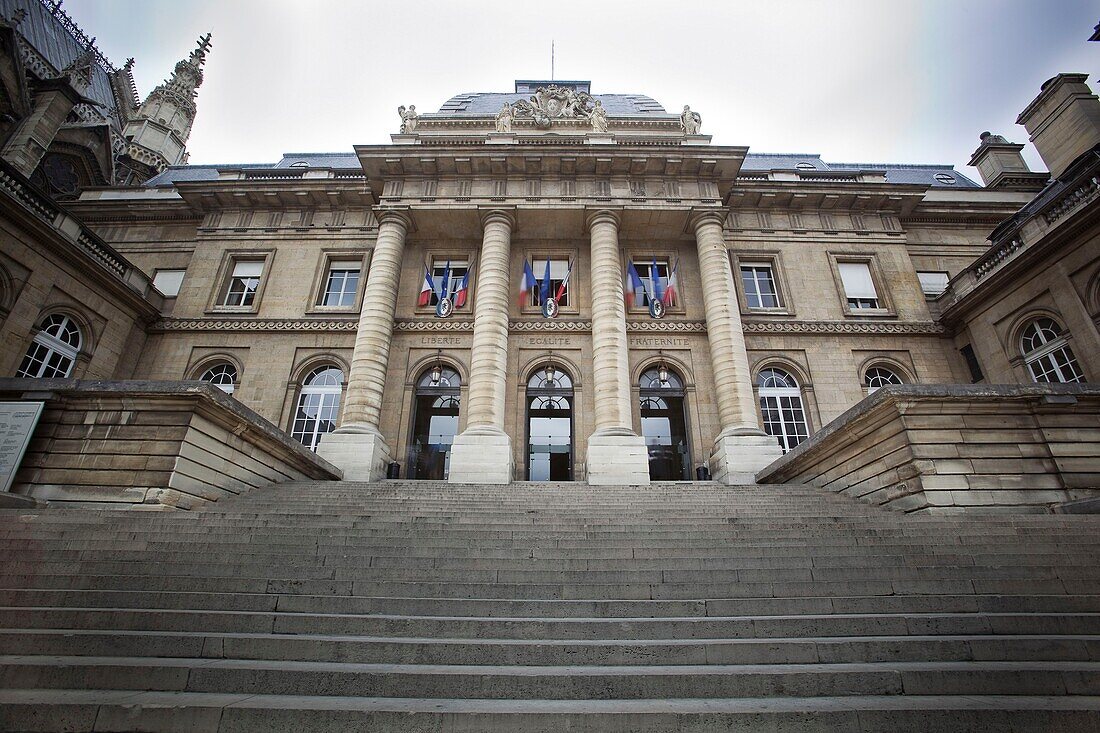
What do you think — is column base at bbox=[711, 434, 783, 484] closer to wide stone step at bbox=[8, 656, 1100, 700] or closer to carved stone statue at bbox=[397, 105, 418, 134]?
wide stone step at bbox=[8, 656, 1100, 700]

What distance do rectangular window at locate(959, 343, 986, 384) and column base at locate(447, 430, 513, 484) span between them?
13786mm

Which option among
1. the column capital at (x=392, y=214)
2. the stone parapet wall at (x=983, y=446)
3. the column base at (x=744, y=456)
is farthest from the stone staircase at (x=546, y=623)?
the column capital at (x=392, y=214)

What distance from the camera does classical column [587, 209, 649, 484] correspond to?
1191cm

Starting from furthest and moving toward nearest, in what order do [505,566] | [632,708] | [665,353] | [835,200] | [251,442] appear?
[835,200], [665,353], [251,442], [505,566], [632,708]

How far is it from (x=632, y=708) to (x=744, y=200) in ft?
58.2

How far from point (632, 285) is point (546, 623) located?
12690 millimetres

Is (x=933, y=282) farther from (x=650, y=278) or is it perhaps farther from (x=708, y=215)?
(x=650, y=278)

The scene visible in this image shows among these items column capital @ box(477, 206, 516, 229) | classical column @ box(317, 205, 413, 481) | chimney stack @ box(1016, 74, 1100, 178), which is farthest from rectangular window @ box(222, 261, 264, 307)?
chimney stack @ box(1016, 74, 1100, 178)

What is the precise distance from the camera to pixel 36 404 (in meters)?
7.18

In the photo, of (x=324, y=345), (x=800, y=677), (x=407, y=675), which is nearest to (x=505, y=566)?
(x=407, y=675)

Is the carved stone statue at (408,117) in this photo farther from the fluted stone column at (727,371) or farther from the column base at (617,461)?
the column base at (617,461)

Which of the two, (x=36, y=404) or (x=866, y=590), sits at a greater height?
(x=36, y=404)

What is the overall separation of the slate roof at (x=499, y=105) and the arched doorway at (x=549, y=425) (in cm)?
1116

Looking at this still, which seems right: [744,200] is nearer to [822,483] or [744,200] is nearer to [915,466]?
→ [822,483]
